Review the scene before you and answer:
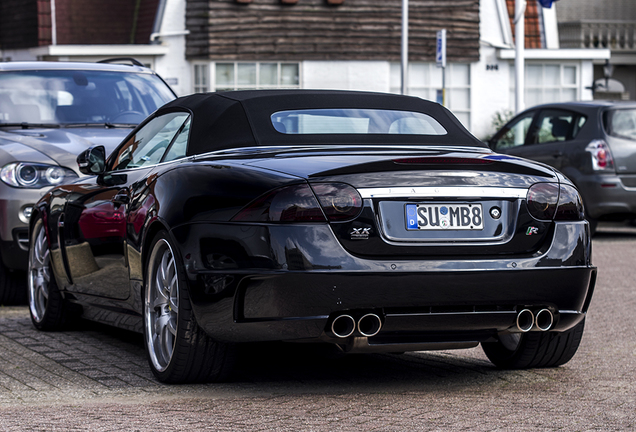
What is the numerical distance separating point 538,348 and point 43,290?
10.8ft

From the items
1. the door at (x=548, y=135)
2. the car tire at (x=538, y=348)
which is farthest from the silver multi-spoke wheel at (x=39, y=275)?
the door at (x=548, y=135)

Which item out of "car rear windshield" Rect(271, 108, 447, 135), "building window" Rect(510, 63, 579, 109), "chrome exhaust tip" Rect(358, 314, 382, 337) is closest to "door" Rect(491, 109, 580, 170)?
"car rear windshield" Rect(271, 108, 447, 135)

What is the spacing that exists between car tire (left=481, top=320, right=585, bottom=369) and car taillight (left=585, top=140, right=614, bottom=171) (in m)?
8.41

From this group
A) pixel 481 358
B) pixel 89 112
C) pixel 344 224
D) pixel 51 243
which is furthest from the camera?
pixel 89 112

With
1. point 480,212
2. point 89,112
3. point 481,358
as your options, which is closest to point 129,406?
point 480,212

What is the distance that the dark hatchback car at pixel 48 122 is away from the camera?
8.16 metres

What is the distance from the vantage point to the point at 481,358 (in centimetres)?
624

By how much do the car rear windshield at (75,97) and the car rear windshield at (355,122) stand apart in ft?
12.6

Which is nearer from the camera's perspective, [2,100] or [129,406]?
[129,406]

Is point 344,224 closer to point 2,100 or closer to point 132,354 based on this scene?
point 132,354

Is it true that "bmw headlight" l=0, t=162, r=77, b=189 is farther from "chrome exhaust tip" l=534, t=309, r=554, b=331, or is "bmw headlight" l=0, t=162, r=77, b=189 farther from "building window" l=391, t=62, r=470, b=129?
"building window" l=391, t=62, r=470, b=129

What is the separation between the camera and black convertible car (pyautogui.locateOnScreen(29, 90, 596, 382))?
15.4ft

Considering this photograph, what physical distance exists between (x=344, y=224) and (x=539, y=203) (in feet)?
3.03

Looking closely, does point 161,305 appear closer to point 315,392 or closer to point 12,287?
point 315,392
